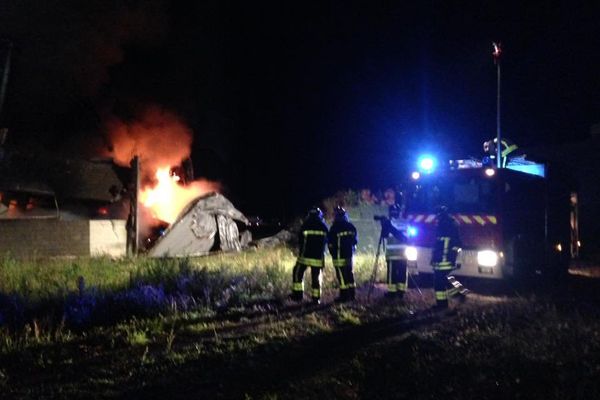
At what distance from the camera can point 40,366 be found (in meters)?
5.41

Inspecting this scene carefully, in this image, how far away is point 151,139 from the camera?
67.8 feet

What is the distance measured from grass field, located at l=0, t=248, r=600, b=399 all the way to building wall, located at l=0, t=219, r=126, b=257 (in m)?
4.86

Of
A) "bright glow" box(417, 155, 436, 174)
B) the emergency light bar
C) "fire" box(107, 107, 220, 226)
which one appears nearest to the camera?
"bright glow" box(417, 155, 436, 174)

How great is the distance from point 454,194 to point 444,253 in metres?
1.41

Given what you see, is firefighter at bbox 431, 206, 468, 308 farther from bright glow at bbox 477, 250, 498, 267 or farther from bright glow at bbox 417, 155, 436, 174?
bright glow at bbox 417, 155, 436, 174

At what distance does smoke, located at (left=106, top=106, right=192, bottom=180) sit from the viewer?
65.5 feet

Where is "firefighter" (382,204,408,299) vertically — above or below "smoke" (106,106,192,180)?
below

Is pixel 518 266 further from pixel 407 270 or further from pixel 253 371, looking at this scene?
pixel 253 371

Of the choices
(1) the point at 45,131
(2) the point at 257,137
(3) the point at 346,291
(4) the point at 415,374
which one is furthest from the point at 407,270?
(2) the point at 257,137

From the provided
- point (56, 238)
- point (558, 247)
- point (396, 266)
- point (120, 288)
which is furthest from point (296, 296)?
point (56, 238)

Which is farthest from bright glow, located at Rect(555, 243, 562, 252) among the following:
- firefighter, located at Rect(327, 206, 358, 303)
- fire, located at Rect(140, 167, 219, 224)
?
fire, located at Rect(140, 167, 219, 224)

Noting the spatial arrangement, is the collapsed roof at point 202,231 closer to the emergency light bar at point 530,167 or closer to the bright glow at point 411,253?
the bright glow at point 411,253

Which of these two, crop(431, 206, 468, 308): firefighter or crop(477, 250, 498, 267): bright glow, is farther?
crop(477, 250, 498, 267): bright glow

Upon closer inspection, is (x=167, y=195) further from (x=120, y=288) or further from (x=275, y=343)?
(x=275, y=343)
